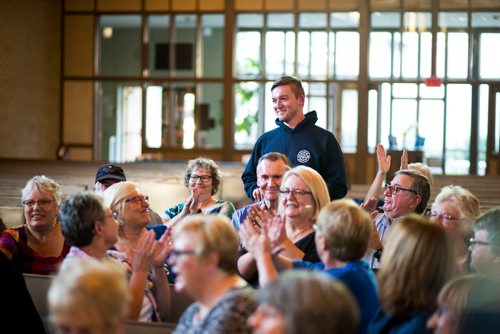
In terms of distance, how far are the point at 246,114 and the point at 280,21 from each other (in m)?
2.17

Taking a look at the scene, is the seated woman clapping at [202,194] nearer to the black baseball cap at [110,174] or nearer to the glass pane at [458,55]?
the black baseball cap at [110,174]

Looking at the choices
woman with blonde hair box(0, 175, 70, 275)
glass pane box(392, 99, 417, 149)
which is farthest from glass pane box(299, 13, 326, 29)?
woman with blonde hair box(0, 175, 70, 275)

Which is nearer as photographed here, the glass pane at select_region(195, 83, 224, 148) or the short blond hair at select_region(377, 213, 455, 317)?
the short blond hair at select_region(377, 213, 455, 317)

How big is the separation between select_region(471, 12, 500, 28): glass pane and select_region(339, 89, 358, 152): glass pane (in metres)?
2.93

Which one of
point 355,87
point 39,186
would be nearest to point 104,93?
point 355,87

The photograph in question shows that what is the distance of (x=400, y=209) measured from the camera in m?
4.81

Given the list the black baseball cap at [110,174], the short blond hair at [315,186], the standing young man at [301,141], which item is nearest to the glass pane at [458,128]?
the standing young man at [301,141]

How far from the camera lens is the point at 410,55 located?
59.2 ft

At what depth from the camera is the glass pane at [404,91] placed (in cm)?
1806

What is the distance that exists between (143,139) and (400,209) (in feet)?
48.1

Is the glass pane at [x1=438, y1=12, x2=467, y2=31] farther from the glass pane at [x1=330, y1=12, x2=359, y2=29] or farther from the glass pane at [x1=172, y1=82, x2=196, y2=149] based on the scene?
the glass pane at [x1=172, y1=82, x2=196, y2=149]

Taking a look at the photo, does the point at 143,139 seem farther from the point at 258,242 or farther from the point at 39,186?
the point at 258,242

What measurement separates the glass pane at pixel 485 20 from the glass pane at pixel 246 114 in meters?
4.83

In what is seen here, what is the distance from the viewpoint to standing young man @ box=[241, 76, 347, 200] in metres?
5.16
